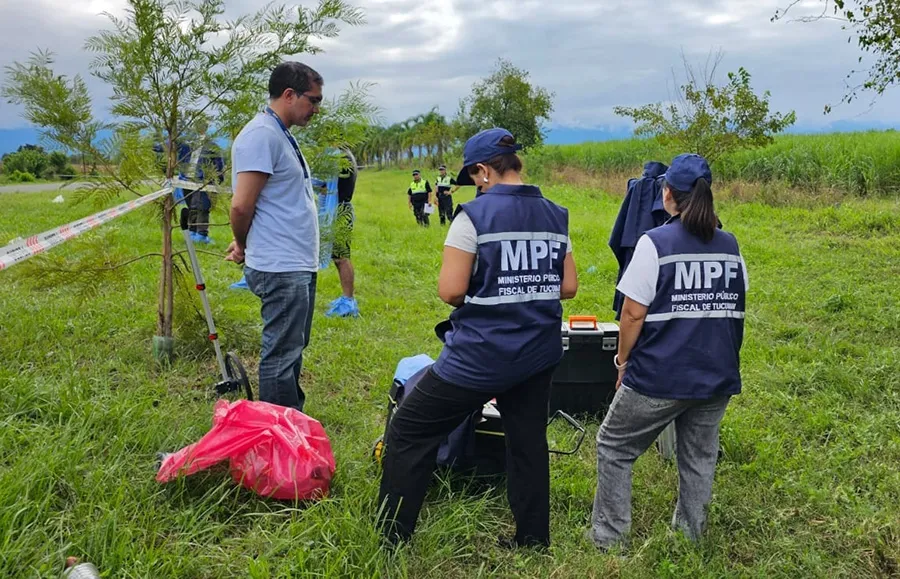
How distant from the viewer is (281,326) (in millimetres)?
3438

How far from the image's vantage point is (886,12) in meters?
6.22

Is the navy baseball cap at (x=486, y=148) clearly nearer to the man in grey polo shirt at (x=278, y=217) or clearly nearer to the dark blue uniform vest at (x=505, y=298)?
the dark blue uniform vest at (x=505, y=298)

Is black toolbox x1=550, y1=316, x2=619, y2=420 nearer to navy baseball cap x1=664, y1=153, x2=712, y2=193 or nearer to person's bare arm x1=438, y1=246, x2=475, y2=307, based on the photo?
navy baseball cap x1=664, y1=153, x2=712, y2=193

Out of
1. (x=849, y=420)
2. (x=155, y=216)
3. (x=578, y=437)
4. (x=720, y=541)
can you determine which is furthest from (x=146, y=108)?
(x=849, y=420)

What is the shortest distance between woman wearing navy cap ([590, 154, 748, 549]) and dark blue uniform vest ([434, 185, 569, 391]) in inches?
15.3

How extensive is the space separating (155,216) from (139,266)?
3.44m

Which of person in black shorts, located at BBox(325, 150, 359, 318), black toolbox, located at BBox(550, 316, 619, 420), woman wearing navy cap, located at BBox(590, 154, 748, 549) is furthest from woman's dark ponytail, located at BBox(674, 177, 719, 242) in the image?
person in black shorts, located at BBox(325, 150, 359, 318)

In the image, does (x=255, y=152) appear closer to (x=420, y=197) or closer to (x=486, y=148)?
(x=486, y=148)

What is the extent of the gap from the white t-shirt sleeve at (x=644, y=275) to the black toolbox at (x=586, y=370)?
4.72 feet

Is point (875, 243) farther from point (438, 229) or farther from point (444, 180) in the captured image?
point (444, 180)

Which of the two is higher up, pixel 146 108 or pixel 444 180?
pixel 146 108

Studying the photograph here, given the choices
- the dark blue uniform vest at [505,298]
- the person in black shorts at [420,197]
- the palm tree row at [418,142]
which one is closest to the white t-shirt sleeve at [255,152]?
the dark blue uniform vest at [505,298]

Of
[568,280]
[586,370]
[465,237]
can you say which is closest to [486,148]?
[465,237]

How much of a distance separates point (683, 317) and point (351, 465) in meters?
1.78
